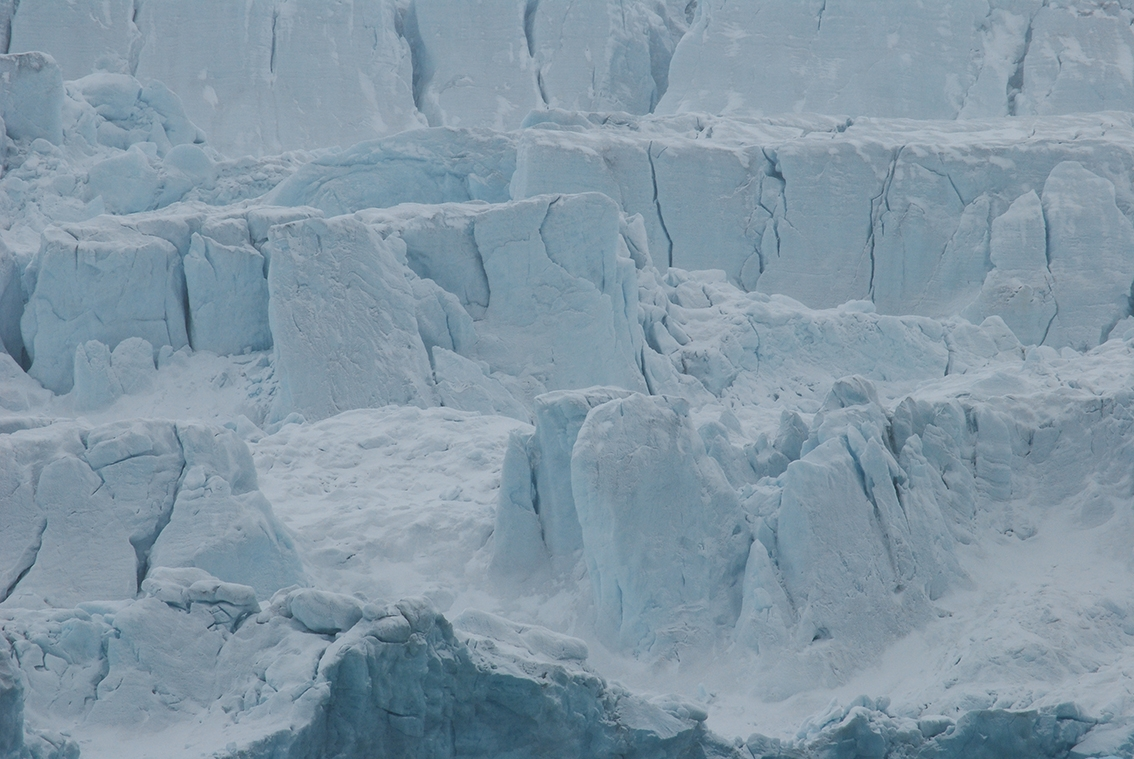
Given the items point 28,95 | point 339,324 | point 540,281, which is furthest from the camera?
point 28,95

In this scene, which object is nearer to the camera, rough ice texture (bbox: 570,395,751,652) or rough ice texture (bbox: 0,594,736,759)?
rough ice texture (bbox: 0,594,736,759)

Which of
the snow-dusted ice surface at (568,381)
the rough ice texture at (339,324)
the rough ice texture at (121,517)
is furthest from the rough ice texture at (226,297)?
the rough ice texture at (121,517)

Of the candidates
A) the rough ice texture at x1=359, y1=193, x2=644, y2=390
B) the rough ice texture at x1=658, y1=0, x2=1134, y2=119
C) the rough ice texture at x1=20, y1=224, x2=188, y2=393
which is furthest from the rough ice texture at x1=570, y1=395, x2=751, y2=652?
the rough ice texture at x1=658, y1=0, x2=1134, y2=119

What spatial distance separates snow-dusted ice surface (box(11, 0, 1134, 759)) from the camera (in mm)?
6863

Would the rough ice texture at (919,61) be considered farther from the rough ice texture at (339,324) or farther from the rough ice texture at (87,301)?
the rough ice texture at (87,301)

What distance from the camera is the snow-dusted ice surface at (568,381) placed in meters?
6.86

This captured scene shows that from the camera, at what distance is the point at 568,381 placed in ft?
43.3

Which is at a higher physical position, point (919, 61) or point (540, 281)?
point (919, 61)

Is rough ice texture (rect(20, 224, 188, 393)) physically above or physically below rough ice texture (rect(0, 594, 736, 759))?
below

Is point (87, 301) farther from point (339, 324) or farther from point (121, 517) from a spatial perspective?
point (121, 517)

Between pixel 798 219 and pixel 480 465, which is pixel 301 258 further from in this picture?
pixel 798 219

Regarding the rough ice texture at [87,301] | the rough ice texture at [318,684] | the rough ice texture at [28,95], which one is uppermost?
the rough ice texture at [318,684]

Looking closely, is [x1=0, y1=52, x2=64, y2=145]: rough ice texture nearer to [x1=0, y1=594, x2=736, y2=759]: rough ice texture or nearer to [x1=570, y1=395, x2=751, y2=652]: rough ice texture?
[x1=570, y1=395, x2=751, y2=652]: rough ice texture

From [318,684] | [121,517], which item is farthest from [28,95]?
[318,684]
